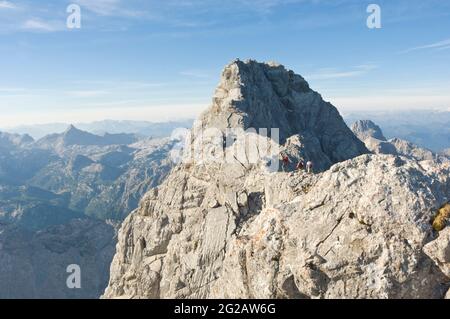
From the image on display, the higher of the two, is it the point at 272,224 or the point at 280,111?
the point at 280,111

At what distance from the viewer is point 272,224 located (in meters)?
28.2

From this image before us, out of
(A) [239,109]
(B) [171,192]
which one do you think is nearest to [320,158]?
(A) [239,109]

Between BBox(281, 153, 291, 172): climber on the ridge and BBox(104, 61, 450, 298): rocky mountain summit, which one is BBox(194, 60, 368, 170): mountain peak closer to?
BBox(104, 61, 450, 298): rocky mountain summit

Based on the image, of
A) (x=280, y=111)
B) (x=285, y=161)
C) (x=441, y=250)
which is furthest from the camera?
(x=280, y=111)

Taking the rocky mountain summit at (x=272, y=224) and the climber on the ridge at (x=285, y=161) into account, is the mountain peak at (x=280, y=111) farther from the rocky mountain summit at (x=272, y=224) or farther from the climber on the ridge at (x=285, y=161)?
the climber on the ridge at (x=285, y=161)

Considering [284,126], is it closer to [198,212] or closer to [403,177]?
[198,212]

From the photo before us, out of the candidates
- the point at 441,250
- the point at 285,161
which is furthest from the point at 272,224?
the point at 285,161

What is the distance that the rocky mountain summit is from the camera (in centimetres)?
2294

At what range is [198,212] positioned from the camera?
59.8 m

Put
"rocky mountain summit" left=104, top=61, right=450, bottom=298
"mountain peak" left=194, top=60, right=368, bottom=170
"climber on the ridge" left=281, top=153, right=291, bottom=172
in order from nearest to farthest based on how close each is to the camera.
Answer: "rocky mountain summit" left=104, top=61, right=450, bottom=298 → "climber on the ridge" left=281, top=153, right=291, bottom=172 → "mountain peak" left=194, top=60, right=368, bottom=170

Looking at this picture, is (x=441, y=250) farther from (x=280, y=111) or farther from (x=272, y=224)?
(x=280, y=111)

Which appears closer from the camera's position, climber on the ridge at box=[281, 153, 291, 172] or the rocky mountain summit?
the rocky mountain summit

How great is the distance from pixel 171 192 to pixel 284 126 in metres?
58.5

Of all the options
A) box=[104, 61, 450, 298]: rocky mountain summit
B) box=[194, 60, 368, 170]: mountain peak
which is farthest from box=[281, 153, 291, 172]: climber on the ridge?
box=[194, 60, 368, 170]: mountain peak
